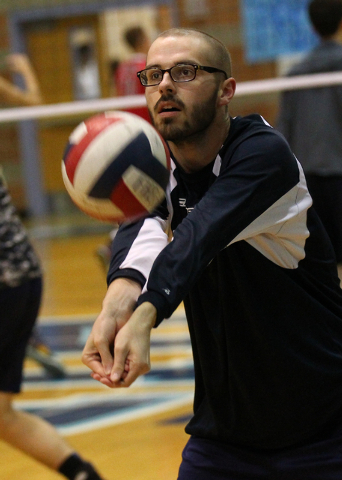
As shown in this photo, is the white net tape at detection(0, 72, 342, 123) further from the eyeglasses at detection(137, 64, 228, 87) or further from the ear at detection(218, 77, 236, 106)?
the eyeglasses at detection(137, 64, 228, 87)

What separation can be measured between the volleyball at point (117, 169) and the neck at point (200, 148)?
12cm

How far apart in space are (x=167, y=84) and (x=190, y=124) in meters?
0.11

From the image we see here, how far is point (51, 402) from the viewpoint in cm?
437

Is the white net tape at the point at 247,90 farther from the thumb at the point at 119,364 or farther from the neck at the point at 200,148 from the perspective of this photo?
the thumb at the point at 119,364

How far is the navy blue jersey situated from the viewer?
1.79 metres

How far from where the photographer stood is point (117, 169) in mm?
1693

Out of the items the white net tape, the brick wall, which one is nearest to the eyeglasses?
the white net tape

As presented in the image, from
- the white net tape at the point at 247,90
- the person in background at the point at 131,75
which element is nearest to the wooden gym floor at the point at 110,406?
the person in background at the point at 131,75

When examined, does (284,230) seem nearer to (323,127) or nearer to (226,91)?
(226,91)

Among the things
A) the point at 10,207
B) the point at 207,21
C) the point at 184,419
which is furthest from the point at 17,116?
the point at 207,21

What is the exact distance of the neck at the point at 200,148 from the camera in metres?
1.89

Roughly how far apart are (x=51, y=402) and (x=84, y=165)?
292 cm

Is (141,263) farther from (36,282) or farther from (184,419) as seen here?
(184,419)

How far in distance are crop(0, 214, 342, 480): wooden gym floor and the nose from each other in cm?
202
